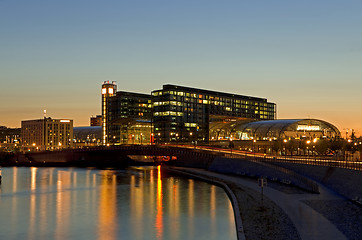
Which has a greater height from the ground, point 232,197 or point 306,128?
point 306,128

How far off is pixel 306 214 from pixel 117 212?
2504 centimetres

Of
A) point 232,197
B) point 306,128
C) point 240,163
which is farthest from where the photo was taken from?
point 306,128

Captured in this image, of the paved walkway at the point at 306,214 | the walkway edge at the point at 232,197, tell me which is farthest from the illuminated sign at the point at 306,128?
the paved walkway at the point at 306,214

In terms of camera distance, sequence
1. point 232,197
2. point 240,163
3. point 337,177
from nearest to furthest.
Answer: point 337,177 < point 232,197 < point 240,163

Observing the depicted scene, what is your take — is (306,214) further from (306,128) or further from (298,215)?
(306,128)

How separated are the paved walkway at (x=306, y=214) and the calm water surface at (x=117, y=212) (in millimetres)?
6320

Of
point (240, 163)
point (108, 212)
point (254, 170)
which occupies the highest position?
point (240, 163)

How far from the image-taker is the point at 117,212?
5534 cm

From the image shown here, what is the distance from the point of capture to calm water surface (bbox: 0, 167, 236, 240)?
43.4 metres

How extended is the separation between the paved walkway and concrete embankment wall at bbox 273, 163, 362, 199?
4.09 feet

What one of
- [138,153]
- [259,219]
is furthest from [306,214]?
[138,153]

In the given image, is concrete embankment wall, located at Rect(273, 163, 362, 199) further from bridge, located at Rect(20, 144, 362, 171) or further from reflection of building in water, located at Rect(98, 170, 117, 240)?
bridge, located at Rect(20, 144, 362, 171)

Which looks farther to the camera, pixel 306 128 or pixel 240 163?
pixel 306 128

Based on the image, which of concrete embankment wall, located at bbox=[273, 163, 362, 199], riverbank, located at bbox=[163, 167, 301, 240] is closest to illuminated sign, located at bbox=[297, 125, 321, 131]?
concrete embankment wall, located at bbox=[273, 163, 362, 199]
